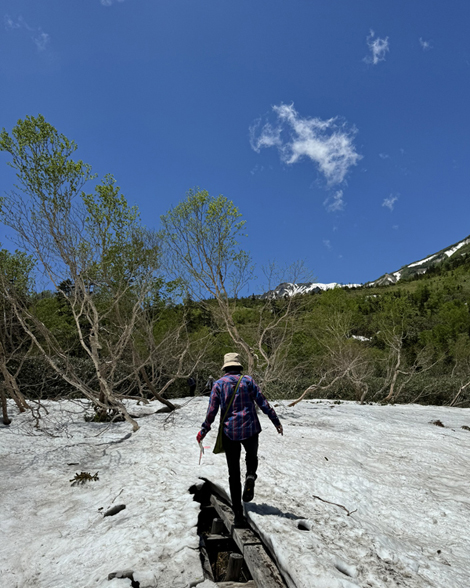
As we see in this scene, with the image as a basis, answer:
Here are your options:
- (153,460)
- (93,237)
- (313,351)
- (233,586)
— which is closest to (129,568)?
(233,586)

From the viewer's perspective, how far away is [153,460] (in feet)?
20.6

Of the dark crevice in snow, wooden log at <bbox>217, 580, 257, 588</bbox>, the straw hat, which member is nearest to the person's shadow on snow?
the dark crevice in snow

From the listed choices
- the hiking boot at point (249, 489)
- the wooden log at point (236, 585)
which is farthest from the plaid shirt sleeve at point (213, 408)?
the wooden log at point (236, 585)

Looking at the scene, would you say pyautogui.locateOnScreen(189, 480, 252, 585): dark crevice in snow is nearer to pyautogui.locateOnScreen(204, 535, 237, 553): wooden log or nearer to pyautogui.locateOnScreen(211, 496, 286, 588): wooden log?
pyautogui.locateOnScreen(204, 535, 237, 553): wooden log

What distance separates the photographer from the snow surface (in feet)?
10.2

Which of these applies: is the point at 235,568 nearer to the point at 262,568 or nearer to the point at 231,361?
the point at 262,568

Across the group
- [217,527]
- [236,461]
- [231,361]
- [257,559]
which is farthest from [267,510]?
[231,361]

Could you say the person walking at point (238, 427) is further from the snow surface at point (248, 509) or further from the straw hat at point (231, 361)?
the snow surface at point (248, 509)

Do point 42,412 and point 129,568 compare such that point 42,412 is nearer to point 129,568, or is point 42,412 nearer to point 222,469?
point 222,469

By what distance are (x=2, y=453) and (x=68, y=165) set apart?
22.3ft

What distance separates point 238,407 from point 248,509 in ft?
4.17

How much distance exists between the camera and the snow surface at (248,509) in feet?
10.2

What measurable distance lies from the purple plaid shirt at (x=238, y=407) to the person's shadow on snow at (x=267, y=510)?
97cm

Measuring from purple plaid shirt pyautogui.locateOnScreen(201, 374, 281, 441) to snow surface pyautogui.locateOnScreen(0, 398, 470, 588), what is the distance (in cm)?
95
